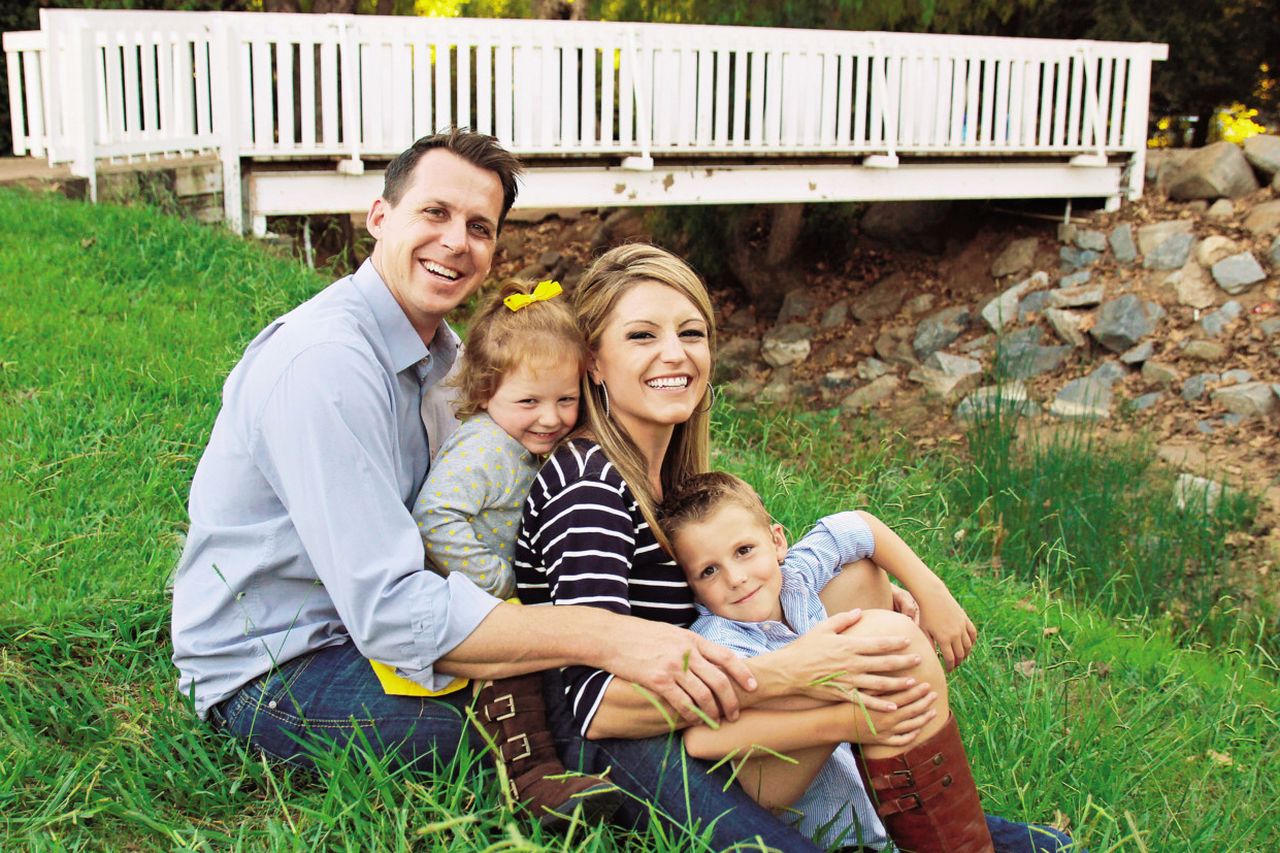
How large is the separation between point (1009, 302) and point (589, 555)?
10.1m

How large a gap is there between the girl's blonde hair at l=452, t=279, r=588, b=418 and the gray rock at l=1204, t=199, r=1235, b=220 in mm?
10123

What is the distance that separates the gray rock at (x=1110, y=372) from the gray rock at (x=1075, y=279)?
4.30 feet

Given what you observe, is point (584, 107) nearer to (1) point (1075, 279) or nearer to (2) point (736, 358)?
(2) point (736, 358)

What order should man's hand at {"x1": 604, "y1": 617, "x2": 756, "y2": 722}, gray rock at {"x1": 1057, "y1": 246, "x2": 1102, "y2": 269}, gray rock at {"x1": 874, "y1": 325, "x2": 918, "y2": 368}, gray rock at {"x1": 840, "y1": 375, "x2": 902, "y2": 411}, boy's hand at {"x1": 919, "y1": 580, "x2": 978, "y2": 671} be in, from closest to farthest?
man's hand at {"x1": 604, "y1": 617, "x2": 756, "y2": 722}
boy's hand at {"x1": 919, "y1": 580, "x2": 978, "y2": 671}
gray rock at {"x1": 840, "y1": 375, "x2": 902, "y2": 411}
gray rock at {"x1": 1057, "y1": 246, "x2": 1102, "y2": 269}
gray rock at {"x1": 874, "y1": 325, "x2": 918, "y2": 368}

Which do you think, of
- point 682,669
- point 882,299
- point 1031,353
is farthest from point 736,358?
point 682,669

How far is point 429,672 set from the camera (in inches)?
98.7

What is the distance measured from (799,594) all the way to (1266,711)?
241cm

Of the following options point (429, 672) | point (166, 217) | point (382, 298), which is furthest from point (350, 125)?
point (429, 672)

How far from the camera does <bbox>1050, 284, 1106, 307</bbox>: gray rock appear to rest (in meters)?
11.1

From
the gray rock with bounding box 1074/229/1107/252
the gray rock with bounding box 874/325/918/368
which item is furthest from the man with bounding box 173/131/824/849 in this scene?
the gray rock with bounding box 1074/229/1107/252

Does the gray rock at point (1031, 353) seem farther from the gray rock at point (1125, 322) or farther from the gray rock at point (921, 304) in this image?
the gray rock at point (921, 304)

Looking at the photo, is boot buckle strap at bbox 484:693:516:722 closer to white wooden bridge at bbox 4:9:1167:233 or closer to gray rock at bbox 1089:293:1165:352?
white wooden bridge at bbox 4:9:1167:233

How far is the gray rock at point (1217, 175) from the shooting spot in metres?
11.4

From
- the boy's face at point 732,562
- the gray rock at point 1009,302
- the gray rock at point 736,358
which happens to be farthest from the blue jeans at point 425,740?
the gray rock at point 1009,302
